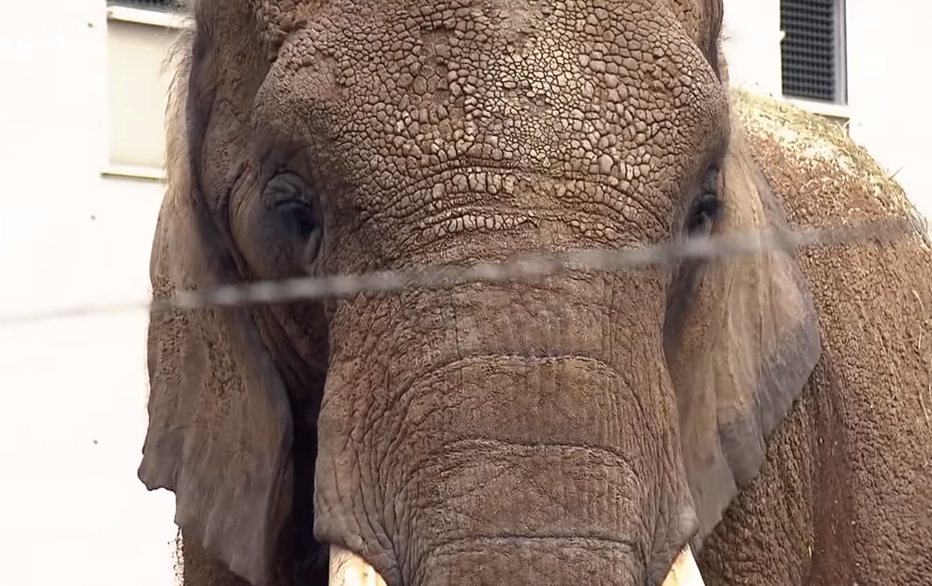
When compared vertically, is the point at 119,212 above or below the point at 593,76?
below

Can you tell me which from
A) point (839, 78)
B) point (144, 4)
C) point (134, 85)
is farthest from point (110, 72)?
point (839, 78)

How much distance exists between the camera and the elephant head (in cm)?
207

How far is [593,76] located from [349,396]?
505 mm

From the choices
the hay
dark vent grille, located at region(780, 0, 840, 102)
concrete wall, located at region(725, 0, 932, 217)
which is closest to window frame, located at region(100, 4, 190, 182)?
concrete wall, located at region(725, 0, 932, 217)

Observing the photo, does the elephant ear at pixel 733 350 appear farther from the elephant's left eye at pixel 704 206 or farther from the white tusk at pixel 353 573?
the white tusk at pixel 353 573

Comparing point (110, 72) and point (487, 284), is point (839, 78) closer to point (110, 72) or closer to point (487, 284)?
point (110, 72)

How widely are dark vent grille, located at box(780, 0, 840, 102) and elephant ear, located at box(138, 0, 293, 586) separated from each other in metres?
4.51

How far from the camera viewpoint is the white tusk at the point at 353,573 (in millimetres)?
2189

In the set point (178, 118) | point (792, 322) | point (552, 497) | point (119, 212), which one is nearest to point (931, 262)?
point (792, 322)

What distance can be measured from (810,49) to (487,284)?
5.39 meters

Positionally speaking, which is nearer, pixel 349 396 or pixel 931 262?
pixel 349 396

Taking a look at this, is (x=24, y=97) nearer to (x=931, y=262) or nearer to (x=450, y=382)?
(x=931, y=262)

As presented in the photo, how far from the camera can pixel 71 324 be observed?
666cm

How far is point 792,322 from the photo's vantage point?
2.83m
